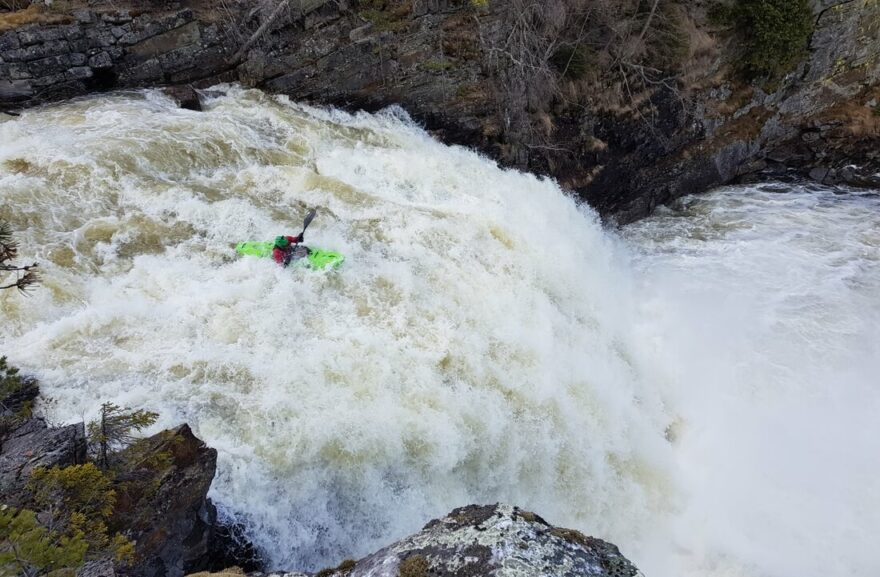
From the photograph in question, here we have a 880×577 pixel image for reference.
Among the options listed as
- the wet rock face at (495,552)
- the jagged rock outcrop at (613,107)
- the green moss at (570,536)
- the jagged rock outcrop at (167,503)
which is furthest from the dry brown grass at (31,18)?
the green moss at (570,536)

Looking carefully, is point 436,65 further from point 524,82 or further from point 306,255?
point 306,255

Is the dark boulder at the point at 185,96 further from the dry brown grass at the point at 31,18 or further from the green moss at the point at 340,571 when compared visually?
the green moss at the point at 340,571

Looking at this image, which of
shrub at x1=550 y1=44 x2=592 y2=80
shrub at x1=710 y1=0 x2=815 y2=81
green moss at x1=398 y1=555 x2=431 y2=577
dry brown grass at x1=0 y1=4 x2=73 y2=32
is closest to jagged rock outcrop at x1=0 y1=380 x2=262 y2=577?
green moss at x1=398 y1=555 x2=431 y2=577

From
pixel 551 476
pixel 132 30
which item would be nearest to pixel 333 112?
pixel 132 30

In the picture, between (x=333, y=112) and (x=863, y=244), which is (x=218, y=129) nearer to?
(x=333, y=112)

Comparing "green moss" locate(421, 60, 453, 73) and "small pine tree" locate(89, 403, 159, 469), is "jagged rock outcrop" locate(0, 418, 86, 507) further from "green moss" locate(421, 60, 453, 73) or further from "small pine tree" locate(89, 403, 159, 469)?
"green moss" locate(421, 60, 453, 73)

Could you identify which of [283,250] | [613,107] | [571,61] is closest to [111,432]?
[283,250]
